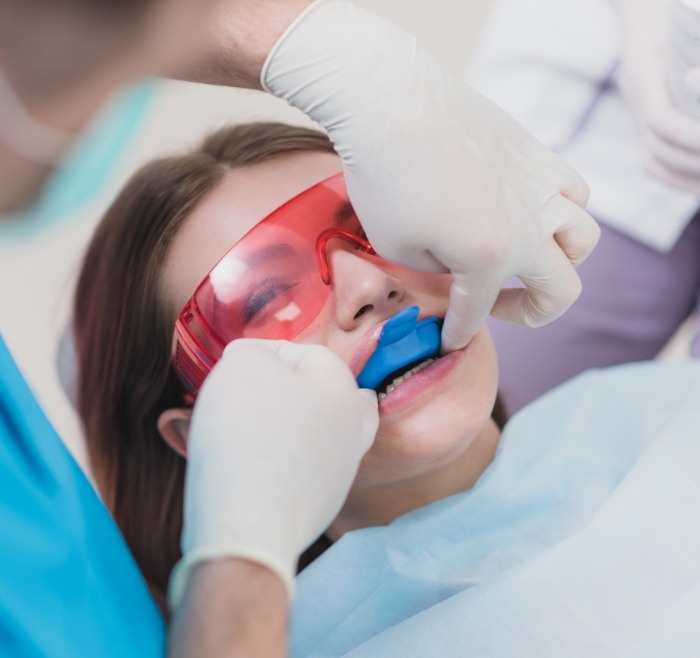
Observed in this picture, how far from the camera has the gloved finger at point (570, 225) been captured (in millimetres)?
954

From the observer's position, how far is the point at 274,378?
2.48ft

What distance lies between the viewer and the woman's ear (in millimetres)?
1146

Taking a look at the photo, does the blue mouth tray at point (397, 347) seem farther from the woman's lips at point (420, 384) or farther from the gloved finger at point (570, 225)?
the gloved finger at point (570, 225)

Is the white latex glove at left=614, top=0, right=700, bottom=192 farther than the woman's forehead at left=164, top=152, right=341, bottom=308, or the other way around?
the white latex glove at left=614, top=0, right=700, bottom=192

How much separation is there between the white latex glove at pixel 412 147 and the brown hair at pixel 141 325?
0.28 m

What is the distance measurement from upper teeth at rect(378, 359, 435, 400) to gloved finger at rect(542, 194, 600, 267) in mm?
220

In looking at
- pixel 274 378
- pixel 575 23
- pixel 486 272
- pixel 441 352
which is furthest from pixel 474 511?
pixel 575 23

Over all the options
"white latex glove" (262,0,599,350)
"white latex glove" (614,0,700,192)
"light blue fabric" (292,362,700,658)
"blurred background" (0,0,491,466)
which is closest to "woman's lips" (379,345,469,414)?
"white latex glove" (262,0,599,350)

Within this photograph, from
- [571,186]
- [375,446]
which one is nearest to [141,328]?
[375,446]

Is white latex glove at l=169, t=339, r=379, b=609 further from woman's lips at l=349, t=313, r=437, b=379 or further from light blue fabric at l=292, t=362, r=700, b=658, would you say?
light blue fabric at l=292, t=362, r=700, b=658

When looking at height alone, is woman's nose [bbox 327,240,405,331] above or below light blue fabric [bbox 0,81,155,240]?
below

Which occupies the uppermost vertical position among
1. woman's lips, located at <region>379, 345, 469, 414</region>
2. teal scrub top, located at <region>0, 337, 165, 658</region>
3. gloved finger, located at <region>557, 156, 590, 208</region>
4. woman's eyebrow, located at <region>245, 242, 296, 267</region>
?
gloved finger, located at <region>557, 156, 590, 208</region>

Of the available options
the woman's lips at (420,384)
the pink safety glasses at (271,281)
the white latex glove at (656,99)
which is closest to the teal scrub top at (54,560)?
the pink safety glasses at (271,281)

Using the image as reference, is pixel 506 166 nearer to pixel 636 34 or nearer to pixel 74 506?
pixel 74 506
